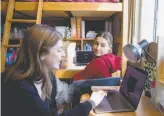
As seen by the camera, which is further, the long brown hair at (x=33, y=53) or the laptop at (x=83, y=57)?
the laptop at (x=83, y=57)

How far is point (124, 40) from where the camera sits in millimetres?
2260

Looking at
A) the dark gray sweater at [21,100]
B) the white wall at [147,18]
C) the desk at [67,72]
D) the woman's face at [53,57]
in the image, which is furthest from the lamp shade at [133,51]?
the desk at [67,72]

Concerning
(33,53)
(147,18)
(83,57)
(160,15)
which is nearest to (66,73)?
(83,57)

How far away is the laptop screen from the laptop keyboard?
3 centimetres

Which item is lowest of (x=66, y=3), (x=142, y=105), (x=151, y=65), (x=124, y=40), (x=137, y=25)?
(x=142, y=105)

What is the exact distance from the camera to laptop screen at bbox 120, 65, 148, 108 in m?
1.20

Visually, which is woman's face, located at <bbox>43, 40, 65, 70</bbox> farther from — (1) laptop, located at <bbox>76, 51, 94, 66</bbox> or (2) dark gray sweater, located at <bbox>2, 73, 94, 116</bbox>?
(1) laptop, located at <bbox>76, 51, 94, 66</bbox>

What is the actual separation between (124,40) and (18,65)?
1.45 meters

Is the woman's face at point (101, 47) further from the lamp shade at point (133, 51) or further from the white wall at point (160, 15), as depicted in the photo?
the lamp shade at point (133, 51)

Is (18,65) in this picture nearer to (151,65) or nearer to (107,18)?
(151,65)

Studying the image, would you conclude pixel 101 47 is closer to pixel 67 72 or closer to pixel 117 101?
pixel 67 72

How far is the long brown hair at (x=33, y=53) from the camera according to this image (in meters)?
1.06

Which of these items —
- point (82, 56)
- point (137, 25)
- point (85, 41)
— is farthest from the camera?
point (85, 41)

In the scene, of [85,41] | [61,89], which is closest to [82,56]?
[85,41]
